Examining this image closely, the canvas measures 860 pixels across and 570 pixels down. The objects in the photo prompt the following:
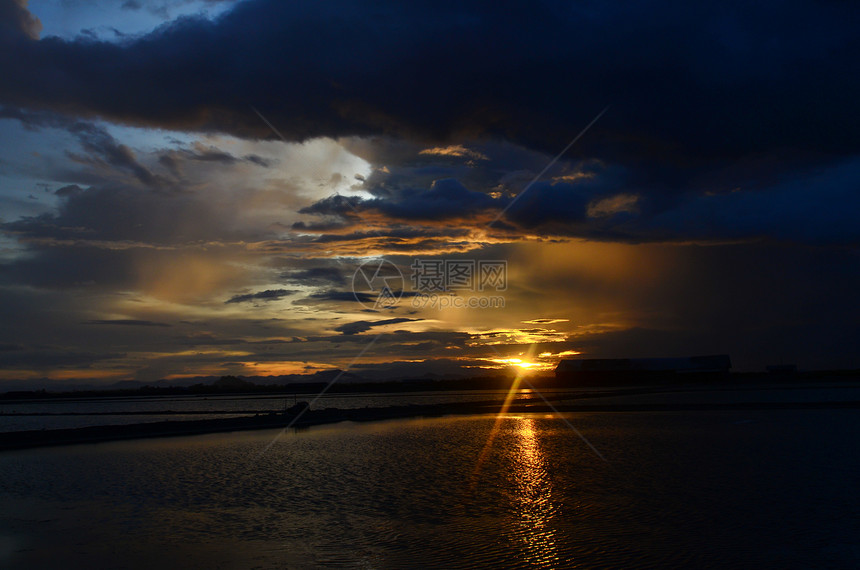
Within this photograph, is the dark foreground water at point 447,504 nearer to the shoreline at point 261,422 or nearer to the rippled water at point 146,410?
the shoreline at point 261,422

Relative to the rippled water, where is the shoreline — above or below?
above

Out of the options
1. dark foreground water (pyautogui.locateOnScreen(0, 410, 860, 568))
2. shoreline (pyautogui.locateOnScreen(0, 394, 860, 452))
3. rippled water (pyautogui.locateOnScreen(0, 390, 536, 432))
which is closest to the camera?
dark foreground water (pyautogui.locateOnScreen(0, 410, 860, 568))

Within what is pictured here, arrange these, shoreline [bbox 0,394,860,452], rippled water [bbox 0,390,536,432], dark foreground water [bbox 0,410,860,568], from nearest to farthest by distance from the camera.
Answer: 1. dark foreground water [bbox 0,410,860,568]
2. shoreline [bbox 0,394,860,452]
3. rippled water [bbox 0,390,536,432]

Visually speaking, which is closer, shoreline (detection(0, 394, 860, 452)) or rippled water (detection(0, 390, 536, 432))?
shoreline (detection(0, 394, 860, 452))

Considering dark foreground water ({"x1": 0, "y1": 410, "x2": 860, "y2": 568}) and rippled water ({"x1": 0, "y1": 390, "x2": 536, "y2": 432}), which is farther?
rippled water ({"x1": 0, "y1": 390, "x2": 536, "y2": 432})

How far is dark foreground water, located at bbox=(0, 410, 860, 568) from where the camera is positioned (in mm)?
11641

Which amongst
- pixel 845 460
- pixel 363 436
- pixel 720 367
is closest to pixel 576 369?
pixel 720 367

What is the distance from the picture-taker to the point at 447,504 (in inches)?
639

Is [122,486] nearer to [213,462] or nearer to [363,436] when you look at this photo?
[213,462]

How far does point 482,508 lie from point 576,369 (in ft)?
393

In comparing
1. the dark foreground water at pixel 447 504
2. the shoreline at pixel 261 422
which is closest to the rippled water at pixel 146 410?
the shoreline at pixel 261 422

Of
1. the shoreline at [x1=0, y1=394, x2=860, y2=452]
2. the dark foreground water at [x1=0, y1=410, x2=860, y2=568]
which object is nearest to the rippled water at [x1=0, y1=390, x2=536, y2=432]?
the shoreline at [x1=0, y1=394, x2=860, y2=452]

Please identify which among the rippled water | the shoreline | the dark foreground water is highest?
the dark foreground water

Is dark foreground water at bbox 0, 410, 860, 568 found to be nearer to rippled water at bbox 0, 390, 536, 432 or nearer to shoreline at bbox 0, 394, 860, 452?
shoreline at bbox 0, 394, 860, 452
